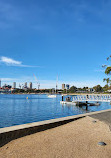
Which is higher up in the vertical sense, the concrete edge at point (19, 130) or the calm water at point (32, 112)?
the concrete edge at point (19, 130)

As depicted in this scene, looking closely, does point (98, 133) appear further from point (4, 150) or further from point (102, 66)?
point (102, 66)

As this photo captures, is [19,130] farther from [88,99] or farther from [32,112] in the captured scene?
[88,99]

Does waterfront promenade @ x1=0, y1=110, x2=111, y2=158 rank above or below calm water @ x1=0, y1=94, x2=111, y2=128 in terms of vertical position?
above

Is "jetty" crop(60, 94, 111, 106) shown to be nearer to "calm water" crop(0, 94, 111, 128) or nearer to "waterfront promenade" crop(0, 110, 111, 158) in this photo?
"calm water" crop(0, 94, 111, 128)

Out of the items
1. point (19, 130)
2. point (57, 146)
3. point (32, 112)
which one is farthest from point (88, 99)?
point (57, 146)

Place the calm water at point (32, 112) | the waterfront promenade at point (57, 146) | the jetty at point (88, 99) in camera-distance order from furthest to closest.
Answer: the jetty at point (88, 99) < the calm water at point (32, 112) < the waterfront promenade at point (57, 146)

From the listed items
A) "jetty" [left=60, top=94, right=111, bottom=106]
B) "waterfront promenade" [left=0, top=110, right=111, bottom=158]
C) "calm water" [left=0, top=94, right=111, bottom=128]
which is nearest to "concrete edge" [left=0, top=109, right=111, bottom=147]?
"waterfront promenade" [left=0, top=110, right=111, bottom=158]

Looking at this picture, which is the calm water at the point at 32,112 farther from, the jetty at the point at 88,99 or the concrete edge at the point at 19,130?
the concrete edge at the point at 19,130

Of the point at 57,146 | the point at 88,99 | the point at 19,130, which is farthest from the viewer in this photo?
the point at 88,99

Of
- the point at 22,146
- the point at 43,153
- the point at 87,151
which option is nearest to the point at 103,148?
the point at 87,151

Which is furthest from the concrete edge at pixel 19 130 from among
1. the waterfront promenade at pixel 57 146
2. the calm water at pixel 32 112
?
the calm water at pixel 32 112

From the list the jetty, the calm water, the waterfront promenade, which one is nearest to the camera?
the waterfront promenade

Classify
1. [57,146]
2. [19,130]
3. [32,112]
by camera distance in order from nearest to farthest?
[57,146]
[19,130]
[32,112]

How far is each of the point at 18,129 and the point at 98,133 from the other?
14.7ft
